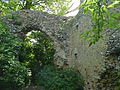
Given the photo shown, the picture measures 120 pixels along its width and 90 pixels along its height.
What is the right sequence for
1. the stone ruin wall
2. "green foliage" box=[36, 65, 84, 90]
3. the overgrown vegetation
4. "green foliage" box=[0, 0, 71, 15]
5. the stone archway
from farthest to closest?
"green foliage" box=[0, 0, 71, 15] → the stone archway → "green foliage" box=[36, 65, 84, 90] → the stone ruin wall → the overgrown vegetation

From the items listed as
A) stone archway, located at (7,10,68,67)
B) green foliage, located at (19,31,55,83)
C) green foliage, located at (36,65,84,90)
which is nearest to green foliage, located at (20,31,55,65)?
green foliage, located at (19,31,55,83)

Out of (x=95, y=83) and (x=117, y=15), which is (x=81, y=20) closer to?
(x=95, y=83)

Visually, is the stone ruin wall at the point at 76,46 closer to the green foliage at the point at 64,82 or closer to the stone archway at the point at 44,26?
the stone archway at the point at 44,26

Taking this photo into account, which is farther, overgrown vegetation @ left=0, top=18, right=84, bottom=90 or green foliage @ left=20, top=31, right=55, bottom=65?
green foliage @ left=20, top=31, right=55, bottom=65

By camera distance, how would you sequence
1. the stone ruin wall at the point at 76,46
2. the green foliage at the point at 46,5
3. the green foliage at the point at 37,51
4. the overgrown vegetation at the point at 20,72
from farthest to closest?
the green foliage at the point at 46,5 < the green foliage at the point at 37,51 < the stone ruin wall at the point at 76,46 < the overgrown vegetation at the point at 20,72

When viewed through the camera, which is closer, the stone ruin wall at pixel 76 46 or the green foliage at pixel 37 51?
the stone ruin wall at pixel 76 46

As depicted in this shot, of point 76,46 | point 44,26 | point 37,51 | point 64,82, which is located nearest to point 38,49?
point 37,51

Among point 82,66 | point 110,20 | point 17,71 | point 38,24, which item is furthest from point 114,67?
point 38,24

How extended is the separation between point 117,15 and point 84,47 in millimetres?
4823

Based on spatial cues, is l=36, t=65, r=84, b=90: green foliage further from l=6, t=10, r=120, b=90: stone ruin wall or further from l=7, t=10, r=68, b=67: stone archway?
l=7, t=10, r=68, b=67: stone archway

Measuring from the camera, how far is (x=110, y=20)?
146cm

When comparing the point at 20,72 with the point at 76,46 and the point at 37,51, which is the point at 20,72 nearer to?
the point at 76,46

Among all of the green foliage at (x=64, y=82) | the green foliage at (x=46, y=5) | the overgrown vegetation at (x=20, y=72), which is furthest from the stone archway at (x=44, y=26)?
the green foliage at (x=46, y=5)

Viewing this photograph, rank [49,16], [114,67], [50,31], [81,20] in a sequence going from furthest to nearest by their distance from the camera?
[49,16] < [50,31] < [81,20] < [114,67]
